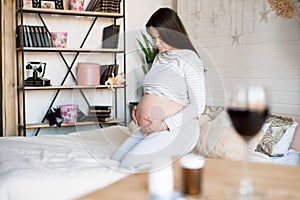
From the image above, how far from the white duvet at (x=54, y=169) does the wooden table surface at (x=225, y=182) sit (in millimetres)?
641

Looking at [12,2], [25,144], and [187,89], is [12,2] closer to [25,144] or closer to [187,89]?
[25,144]

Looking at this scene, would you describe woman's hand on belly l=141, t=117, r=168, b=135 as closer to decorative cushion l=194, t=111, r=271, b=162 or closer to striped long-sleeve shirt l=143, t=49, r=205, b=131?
striped long-sleeve shirt l=143, t=49, r=205, b=131

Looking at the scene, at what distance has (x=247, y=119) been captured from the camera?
754mm

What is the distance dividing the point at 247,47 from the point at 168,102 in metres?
1.48

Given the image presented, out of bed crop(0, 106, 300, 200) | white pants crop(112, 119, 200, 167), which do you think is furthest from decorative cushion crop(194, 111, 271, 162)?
white pants crop(112, 119, 200, 167)

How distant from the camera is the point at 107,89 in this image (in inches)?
160

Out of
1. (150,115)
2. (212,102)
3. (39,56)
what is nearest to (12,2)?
(39,56)

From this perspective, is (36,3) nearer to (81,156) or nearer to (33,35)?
(33,35)

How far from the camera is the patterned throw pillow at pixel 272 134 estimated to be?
8.55 ft

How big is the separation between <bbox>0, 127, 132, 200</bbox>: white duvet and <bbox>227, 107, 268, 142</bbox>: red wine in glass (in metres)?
0.91

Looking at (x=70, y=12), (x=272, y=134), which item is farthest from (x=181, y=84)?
(x=70, y=12)

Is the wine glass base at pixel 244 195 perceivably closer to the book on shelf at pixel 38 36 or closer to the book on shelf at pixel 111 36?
the book on shelf at pixel 38 36

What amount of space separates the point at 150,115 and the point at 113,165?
Result: 301mm

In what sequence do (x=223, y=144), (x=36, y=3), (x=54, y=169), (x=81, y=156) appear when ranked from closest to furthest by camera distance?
(x=54, y=169), (x=81, y=156), (x=223, y=144), (x=36, y=3)
